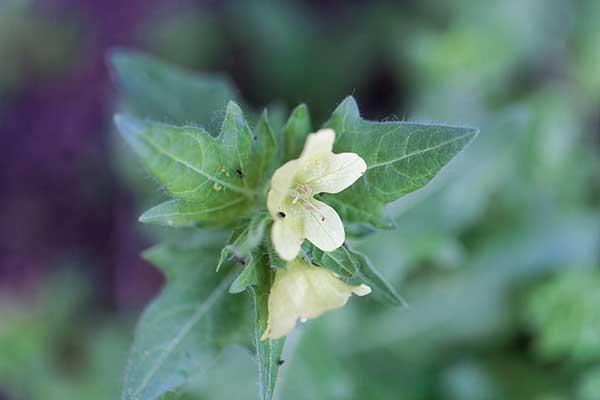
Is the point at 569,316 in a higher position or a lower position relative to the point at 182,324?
higher

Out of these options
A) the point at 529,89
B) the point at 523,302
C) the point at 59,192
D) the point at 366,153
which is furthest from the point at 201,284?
the point at 529,89

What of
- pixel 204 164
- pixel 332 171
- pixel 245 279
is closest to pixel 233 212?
pixel 204 164

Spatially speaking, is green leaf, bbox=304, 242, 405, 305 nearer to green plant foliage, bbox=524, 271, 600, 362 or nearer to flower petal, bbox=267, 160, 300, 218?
flower petal, bbox=267, 160, 300, 218

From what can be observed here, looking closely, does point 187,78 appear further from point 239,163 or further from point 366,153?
point 366,153

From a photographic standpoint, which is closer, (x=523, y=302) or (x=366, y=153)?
(x=366, y=153)

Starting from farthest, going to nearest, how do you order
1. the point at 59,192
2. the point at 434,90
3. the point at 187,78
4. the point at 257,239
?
the point at 59,192, the point at 434,90, the point at 187,78, the point at 257,239

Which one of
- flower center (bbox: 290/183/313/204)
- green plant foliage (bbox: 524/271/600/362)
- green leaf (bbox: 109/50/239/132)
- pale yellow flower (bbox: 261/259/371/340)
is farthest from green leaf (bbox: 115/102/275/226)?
green plant foliage (bbox: 524/271/600/362)

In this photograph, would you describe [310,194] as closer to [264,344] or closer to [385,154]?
[385,154]

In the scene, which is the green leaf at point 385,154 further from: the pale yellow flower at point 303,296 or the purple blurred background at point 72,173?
the purple blurred background at point 72,173
